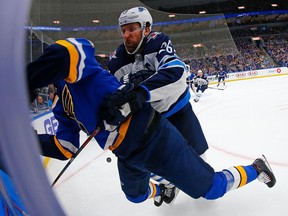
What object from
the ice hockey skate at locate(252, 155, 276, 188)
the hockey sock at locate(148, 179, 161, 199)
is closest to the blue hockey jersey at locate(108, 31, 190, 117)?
the hockey sock at locate(148, 179, 161, 199)

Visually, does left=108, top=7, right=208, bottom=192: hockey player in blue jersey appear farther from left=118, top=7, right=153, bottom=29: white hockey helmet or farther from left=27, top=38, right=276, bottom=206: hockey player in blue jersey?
left=27, top=38, right=276, bottom=206: hockey player in blue jersey

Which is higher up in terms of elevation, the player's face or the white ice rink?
the player's face

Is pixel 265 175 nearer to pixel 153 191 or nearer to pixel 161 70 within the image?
pixel 153 191

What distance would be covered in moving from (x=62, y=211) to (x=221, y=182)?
46.3 inches

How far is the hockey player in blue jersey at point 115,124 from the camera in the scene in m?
0.85

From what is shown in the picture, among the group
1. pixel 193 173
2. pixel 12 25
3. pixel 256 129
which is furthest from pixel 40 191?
pixel 256 129

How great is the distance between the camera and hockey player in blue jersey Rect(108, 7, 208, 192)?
1.19m

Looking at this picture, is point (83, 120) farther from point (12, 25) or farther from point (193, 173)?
point (12, 25)

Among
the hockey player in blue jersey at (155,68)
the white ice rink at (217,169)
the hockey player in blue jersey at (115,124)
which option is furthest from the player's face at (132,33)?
the white ice rink at (217,169)

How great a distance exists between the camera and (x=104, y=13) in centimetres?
810

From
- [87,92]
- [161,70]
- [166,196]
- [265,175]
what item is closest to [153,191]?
[166,196]

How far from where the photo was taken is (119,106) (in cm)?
97

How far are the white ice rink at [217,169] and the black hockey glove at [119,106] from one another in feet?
0.80

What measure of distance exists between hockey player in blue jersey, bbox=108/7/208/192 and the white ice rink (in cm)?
35
